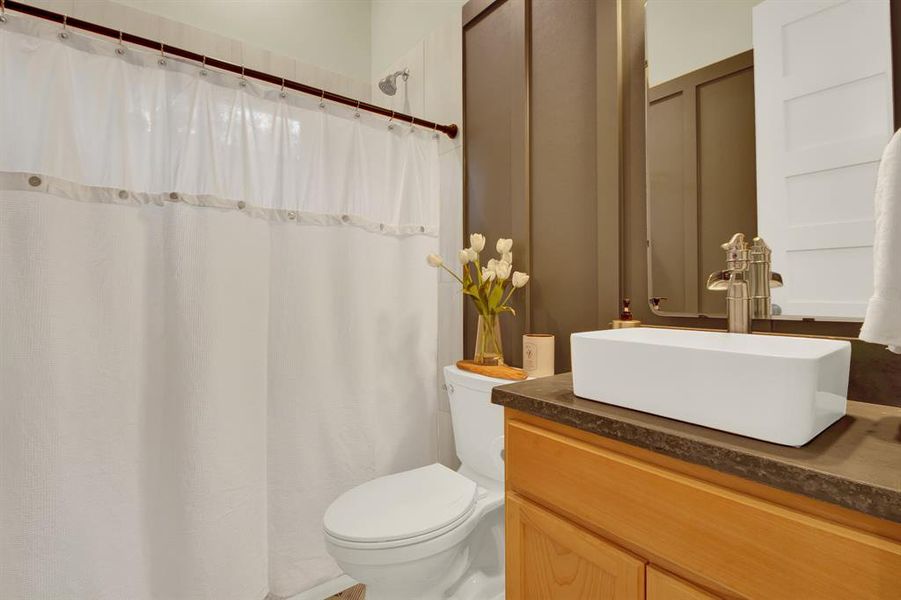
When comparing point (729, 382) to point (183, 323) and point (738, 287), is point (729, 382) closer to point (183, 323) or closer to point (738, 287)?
point (738, 287)

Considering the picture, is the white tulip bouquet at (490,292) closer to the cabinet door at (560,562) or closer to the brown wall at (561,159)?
the brown wall at (561,159)

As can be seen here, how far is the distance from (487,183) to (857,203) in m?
1.16

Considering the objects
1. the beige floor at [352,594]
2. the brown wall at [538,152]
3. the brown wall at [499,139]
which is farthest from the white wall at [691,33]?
the beige floor at [352,594]

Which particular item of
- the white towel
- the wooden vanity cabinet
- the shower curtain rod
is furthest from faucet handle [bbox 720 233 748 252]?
the shower curtain rod

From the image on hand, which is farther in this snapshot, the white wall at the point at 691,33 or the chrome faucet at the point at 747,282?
the white wall at the point at 691,33

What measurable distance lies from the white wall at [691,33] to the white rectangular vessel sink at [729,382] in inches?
30.0

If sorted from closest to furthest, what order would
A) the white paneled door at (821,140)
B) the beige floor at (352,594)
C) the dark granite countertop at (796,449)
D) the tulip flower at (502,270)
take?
1. the dark granite countertop at (796,449)
2. the white paneled door at (821,140)
3. the tulip flower at (502,270)
4. the beige floor at (352,594)

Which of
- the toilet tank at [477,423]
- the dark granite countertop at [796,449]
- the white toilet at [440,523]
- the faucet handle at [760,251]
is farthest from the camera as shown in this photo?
the toilet tank at [477,423]

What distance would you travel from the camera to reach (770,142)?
1000 mm

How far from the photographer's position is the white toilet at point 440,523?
1100 mm

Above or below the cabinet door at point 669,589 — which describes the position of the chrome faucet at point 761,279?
above

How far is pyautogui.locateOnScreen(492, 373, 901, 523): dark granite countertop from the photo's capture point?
1.52 ft

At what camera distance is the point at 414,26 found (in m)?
2.12

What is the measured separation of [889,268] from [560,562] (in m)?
0.68
